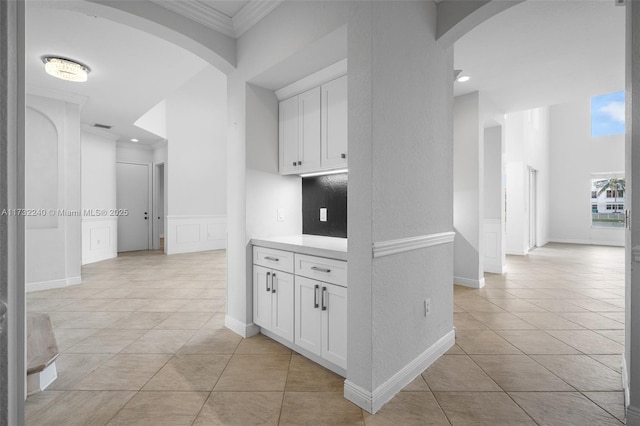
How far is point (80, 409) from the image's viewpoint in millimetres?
1813

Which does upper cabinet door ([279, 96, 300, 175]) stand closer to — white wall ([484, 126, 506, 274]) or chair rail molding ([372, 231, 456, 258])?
chair rail molding ([372, 231, 456, 258])

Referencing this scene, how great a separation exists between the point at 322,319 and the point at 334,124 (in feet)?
4.93

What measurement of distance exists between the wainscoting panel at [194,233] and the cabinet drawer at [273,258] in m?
5.22

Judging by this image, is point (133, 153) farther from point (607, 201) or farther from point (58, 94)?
point (607, 201)

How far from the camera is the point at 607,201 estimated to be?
951 cm

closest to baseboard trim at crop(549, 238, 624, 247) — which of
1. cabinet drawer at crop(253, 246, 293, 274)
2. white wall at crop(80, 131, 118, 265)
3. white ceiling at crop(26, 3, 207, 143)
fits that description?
cabinet drawer at crop(253, 246, 293, 274)

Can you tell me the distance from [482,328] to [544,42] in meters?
2.97

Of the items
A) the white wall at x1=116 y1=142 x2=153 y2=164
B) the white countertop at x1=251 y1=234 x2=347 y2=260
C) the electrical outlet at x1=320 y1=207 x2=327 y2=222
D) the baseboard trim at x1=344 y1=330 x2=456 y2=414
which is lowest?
the baseboard trim at x1=344 y1=330 x2=456 y2=414

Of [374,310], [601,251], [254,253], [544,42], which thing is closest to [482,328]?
[374,310]

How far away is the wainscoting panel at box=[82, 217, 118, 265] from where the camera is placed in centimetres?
641

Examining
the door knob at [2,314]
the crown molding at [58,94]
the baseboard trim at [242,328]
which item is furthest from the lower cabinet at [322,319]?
the crown molding at [58,94]

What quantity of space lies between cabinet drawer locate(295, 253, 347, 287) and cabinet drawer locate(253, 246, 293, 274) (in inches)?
→ 4.0

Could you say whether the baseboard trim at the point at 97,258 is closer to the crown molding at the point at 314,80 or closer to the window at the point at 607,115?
the crown molding at the point at 314,80

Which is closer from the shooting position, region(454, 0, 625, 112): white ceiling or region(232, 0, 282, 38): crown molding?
region(232, 0, 282, 38): crown molding
